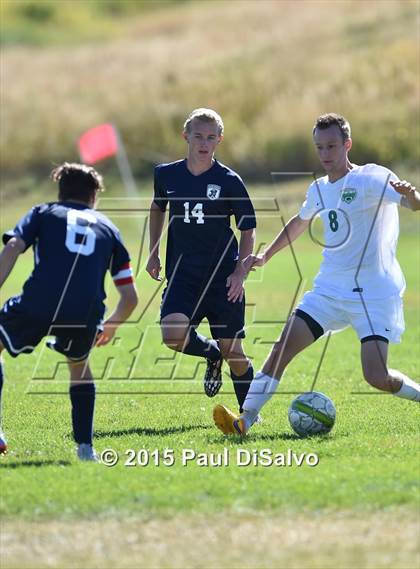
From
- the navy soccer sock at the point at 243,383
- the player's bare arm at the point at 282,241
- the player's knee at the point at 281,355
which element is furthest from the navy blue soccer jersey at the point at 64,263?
the navy soccer sock at the point at 243,383

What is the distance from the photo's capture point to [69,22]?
86625 millimetres

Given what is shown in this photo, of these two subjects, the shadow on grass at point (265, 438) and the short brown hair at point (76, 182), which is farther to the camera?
the shadow on grass at point (265, 438)

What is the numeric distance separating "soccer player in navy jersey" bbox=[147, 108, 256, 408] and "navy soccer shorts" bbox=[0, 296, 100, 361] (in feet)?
6.18

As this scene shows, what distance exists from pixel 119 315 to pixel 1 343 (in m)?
0.90

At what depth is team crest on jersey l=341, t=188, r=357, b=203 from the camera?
375 inches

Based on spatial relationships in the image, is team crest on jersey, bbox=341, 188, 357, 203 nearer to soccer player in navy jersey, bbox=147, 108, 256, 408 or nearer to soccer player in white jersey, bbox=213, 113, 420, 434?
soccer player in white jersey, bbox=213, 113, 420, 434

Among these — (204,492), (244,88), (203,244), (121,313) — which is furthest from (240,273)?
(244,88)

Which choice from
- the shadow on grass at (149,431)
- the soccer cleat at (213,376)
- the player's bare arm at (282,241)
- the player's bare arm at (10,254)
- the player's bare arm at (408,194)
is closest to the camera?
the player's bare arm at (10,254)

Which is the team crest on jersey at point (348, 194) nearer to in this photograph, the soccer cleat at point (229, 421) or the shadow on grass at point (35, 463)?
the soccer cleat at point (229, 421)

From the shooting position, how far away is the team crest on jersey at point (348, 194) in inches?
375

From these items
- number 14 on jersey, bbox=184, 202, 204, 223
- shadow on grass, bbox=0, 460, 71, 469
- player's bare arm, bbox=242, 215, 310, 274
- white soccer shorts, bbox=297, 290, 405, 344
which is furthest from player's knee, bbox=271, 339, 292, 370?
shadow on grass, bbox=0, 460, 71, 469

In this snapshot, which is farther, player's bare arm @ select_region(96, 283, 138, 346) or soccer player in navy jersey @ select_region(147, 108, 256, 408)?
soccer player in navy jersey @ select_region(147, 108, 256, 408)

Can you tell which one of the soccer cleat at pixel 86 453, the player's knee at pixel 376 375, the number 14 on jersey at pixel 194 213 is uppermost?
the number 14 on jersey at pixel 194 213

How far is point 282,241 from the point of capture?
9.96 metres
